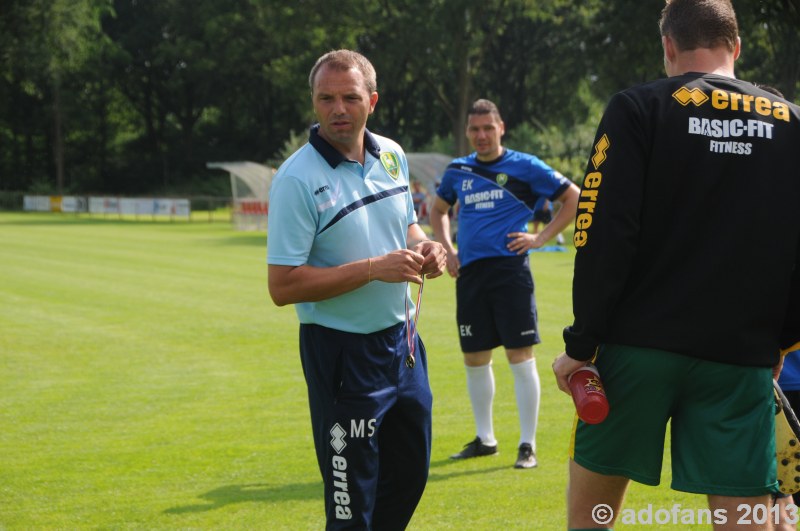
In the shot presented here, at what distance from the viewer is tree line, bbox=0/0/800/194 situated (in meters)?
55.6

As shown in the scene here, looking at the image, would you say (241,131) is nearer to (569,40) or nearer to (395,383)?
(569,40)

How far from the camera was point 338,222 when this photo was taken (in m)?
4.22

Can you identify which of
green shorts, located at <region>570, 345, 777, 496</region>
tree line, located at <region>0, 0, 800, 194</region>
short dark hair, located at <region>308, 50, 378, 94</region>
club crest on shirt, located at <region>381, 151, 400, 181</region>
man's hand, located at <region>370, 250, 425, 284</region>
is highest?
tree line, located at <region>0, 0, 800, 194</region>

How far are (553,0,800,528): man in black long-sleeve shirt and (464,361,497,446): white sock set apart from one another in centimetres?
419

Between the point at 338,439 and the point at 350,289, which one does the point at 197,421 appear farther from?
the point at 350,289

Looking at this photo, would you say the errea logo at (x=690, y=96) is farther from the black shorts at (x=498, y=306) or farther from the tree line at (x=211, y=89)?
the tree line at (x=211, y=89)

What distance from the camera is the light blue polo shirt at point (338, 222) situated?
412 cm

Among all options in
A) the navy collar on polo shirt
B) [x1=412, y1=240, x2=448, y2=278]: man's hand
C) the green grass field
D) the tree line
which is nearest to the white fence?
the tree line

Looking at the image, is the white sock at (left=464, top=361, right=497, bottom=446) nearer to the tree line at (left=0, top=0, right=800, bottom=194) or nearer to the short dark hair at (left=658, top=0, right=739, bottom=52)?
the short dark hair at (left=658, top=0, right=739, bottom=52)

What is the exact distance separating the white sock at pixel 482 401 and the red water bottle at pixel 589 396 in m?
4.25

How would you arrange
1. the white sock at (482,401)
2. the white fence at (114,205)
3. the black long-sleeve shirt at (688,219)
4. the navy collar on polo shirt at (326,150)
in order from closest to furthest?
→ the black long-sleeve shirt at (688,219)
the navy collar on polo shirt at (326,150)
the white sock at (482,401)
the white fence at (114,205)

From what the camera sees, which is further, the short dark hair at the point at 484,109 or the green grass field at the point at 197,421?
the short dark hair at the point at 484,109

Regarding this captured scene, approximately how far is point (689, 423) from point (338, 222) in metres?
1.61

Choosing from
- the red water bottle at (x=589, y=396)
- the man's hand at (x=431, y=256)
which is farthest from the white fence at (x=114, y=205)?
the red water bottle at (x=589, y=396)
